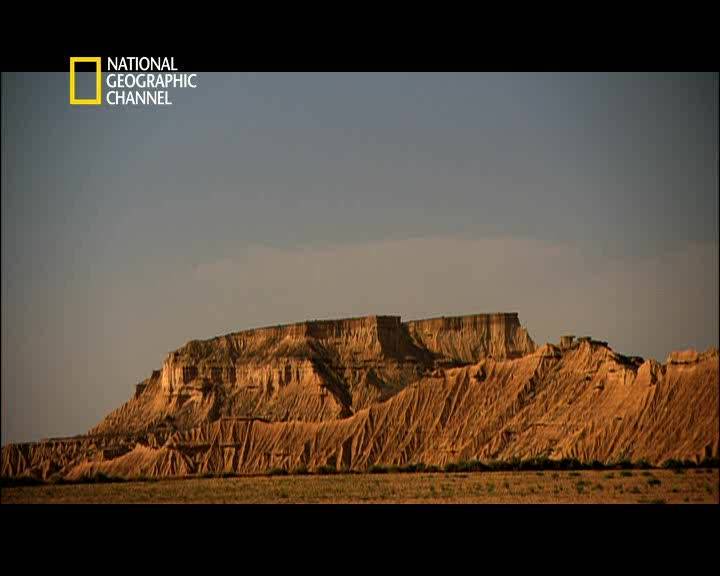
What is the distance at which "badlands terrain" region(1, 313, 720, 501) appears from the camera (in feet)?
223

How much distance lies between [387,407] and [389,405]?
7.3 inches

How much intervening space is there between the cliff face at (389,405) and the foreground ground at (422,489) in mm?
6580

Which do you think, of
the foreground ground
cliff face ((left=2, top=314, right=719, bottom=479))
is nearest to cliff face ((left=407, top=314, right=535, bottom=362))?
cliff face ((left=2, top=314, right=719, bottom=479))

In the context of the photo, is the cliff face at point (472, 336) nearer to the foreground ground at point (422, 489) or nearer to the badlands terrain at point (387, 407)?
the badlands terrain at point (387, 407)

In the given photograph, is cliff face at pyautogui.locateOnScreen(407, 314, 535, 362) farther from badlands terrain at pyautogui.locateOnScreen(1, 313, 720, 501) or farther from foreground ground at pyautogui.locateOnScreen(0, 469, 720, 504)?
foreground ground at pyautogui.locateOnScreen(0, 469, 720, 504)

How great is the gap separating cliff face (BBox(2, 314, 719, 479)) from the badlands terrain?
12 centimetres

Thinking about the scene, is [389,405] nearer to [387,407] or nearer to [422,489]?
[387,407]

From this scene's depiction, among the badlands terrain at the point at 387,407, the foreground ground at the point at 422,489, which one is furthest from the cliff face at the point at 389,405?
the foreground ground at the point at 422,489

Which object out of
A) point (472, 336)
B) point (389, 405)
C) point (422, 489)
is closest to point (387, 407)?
point (389, 405)

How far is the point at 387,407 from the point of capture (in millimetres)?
89875

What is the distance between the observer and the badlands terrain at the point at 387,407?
67875 mm
